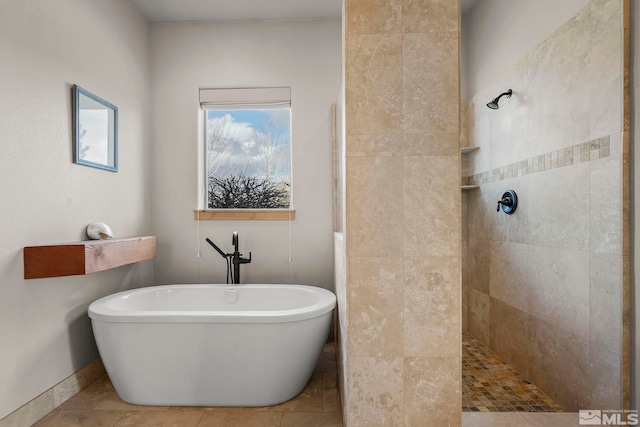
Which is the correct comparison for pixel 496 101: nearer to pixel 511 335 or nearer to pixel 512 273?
pixel 512 273

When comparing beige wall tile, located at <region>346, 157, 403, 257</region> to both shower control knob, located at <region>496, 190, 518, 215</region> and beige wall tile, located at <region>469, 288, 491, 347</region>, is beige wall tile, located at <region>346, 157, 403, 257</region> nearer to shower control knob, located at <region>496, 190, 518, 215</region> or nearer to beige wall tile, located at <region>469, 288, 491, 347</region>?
shower control knob, located at <region>496, 190, 518, 215</region>

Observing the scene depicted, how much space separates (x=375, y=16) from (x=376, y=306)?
116 centimetres

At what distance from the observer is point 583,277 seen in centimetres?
148

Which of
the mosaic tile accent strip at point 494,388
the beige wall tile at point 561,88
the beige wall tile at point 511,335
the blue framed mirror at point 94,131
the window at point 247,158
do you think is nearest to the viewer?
the beige wall tile at point 561,88

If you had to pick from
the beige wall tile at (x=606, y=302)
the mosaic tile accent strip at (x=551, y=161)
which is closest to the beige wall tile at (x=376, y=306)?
the beige wall tile at (x=606, y=302)

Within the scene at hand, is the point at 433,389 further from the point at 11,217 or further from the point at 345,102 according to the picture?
the point at 11,217

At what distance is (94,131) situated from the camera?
2.10m

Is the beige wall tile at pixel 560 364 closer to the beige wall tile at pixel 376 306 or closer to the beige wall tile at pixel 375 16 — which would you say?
the beige wall tile at pixel 376 306

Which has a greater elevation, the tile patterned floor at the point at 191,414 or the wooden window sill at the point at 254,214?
the wooden window sill at the point at 254,214

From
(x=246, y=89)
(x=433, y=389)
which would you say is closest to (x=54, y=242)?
(x=246, y=89)

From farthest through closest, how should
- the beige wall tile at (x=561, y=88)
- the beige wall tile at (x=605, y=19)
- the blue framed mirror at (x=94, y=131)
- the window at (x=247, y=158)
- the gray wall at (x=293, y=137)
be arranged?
the window at (x=247, y=158), the gray wall at (x=293, y=137), the blue framed mirror at (x=94, y=131), the beige wall tile at (x=561, y=88), the beige wall tile at (x=605, y=19)

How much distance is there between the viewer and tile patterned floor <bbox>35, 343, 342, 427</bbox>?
5.35ft

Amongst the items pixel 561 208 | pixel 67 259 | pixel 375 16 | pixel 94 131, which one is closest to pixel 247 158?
pixel 94 131

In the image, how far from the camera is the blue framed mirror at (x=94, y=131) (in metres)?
1.94
